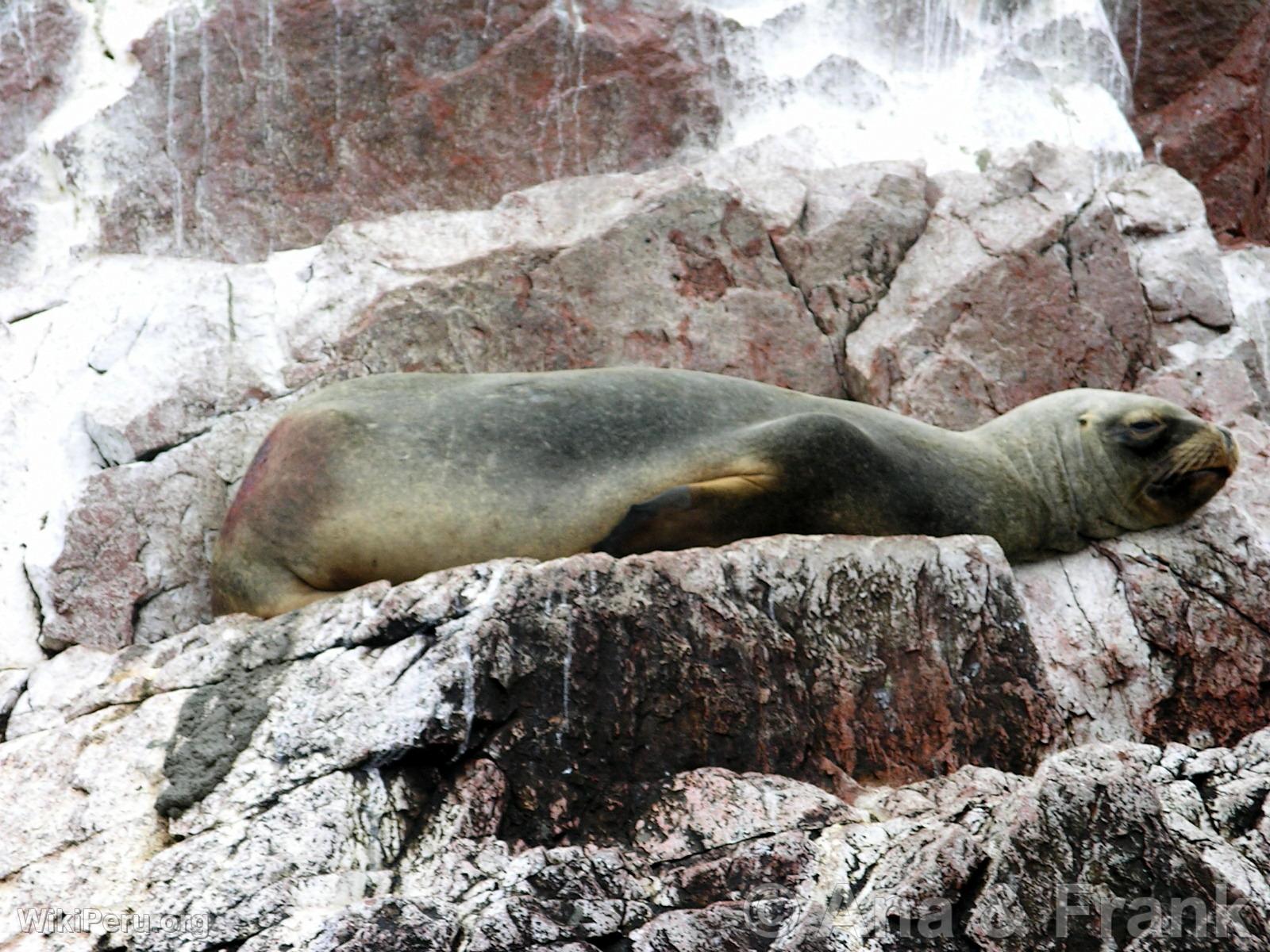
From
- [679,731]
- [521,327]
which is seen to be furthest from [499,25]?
[679,731]

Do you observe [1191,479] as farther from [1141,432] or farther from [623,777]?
[623,777]

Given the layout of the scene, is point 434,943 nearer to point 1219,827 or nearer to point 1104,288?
point 1219,827

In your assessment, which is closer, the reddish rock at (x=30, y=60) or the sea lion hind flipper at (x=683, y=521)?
the sea lion hind flipper at (x=683, y=521)

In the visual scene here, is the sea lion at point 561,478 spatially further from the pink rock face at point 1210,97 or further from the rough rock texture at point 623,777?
the pink rock face at point 1210,97

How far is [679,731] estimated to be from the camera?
4.24 metres

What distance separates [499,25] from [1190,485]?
3.71 metres

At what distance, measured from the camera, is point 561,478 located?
5070 millimetres

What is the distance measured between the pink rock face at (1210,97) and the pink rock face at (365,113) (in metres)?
2.43

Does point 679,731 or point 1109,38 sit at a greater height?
point 1109,38

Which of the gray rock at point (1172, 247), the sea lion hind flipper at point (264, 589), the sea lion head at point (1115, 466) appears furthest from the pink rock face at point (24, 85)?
the gray rock at point (1172, 247)

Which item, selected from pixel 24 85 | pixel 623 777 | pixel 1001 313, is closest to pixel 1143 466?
pixel 1001 313

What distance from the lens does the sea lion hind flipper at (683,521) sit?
16.4 feet

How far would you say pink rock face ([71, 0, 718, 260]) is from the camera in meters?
7.00

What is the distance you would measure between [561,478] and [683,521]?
1.31ft
